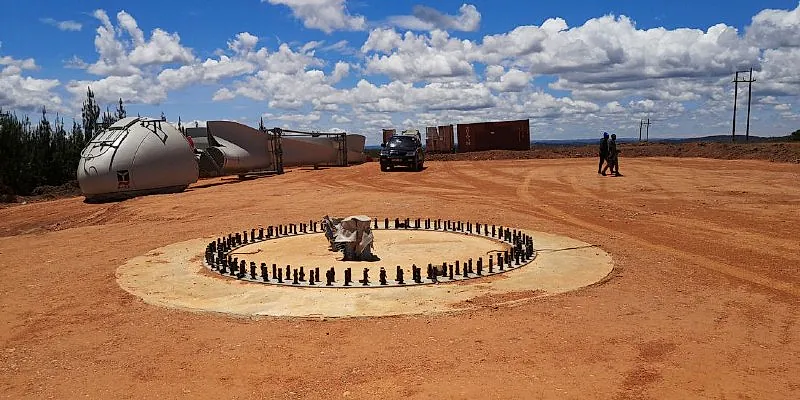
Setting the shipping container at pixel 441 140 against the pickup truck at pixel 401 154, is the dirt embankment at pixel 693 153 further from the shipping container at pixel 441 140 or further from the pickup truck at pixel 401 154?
the pickup truck at pixel 401 154

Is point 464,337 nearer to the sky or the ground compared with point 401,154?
nearer to the ground

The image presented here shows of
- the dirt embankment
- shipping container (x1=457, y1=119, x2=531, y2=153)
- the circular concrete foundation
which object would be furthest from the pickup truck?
the circular concrete foundation

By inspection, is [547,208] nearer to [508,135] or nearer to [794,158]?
[794,158]

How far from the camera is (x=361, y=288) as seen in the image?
7758 millimetres

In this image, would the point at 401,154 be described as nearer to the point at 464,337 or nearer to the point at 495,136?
the point at 495,136

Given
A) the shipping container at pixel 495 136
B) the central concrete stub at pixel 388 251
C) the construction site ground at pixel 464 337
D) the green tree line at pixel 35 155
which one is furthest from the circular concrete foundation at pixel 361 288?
the shipping container at pixel 495 136

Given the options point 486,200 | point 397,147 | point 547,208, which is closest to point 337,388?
point 547,208

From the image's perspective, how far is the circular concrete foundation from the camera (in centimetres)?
705

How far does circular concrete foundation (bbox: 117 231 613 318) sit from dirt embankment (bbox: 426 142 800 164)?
27690 mm

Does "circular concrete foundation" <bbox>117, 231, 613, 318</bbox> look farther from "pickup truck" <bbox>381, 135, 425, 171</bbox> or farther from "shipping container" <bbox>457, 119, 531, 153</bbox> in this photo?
"shipping container" <bbox>457, 119, 531, 153</bbox>

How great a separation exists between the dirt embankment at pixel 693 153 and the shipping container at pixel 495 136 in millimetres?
2447

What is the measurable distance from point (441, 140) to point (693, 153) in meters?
19.2

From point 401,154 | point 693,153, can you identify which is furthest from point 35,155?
point 693,153

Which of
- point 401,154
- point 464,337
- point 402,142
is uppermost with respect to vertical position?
point 402,142
